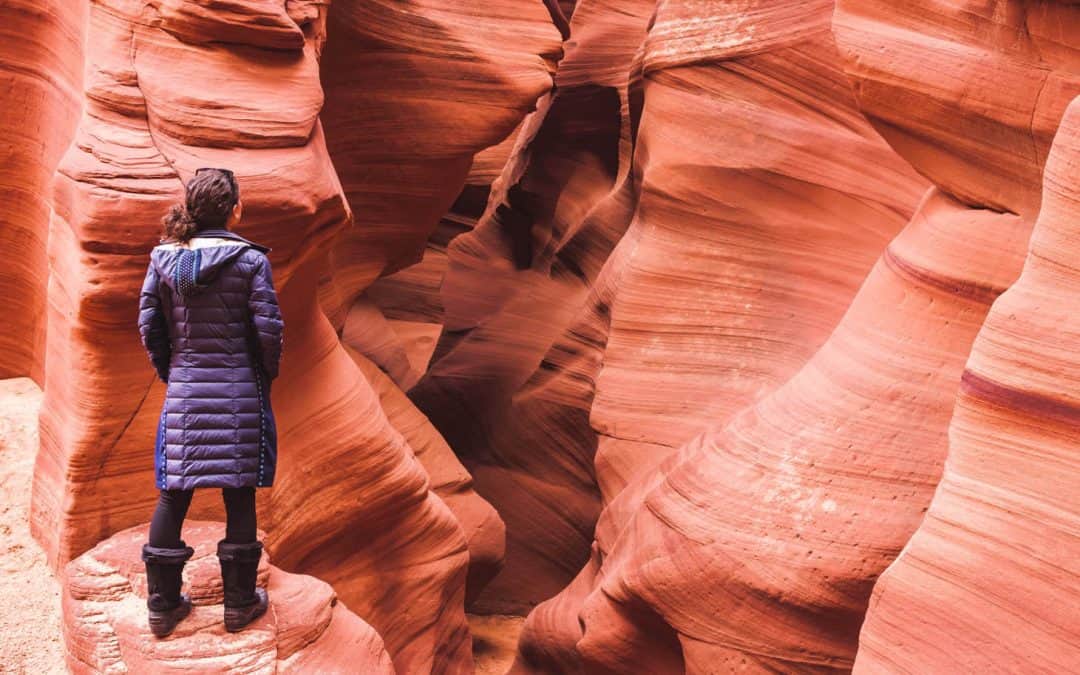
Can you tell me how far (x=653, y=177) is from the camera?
820 centimetres

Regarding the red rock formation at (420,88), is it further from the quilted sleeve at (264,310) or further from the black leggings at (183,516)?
the black leggings at (183,516)

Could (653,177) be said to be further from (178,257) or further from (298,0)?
(178,257)

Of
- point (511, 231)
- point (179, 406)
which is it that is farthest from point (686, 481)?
point (511, 231)

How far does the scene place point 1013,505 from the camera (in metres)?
4.17

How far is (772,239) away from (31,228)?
14.1 feet

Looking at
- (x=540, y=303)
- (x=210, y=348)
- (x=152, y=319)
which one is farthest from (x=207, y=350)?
(x=540, y=303)

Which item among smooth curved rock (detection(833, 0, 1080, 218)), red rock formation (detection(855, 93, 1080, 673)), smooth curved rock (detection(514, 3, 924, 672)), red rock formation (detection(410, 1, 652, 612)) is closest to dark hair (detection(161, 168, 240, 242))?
red rock formation (detection(855, 93, 1080, 673))

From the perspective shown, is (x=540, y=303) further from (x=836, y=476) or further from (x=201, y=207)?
(x=201, y=207)

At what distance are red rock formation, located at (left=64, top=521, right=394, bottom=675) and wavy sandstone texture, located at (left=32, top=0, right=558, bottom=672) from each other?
512mm

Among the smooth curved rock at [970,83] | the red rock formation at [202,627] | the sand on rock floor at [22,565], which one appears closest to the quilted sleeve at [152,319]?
the red rock formation at [202,627]

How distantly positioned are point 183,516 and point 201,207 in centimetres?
118

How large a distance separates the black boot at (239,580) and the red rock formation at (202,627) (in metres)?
0.07

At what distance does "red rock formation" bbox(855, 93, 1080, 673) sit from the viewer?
4051 millimetres

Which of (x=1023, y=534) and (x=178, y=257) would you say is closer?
(x=1023, y=534)
